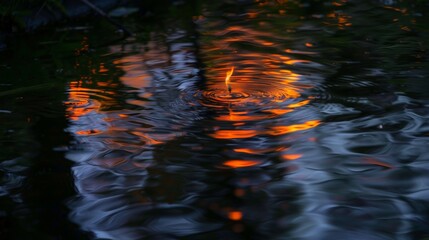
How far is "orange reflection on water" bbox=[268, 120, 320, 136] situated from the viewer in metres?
3.13

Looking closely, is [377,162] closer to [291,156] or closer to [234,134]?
[291,156]

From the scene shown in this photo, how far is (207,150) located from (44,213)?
86 cm

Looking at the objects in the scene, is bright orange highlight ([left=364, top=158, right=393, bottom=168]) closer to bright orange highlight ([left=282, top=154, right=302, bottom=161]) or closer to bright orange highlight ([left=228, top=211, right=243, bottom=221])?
bright orange highlight ([left=282, top=154, right=302, bottom=161])

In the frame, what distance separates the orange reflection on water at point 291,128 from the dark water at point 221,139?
0.02m

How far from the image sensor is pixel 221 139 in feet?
10.1

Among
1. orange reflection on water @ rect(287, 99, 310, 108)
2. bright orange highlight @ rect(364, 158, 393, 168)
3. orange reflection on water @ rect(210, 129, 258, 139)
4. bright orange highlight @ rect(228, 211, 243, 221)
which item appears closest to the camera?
bright orange highlight @ rect(228, 211, 243, 221)

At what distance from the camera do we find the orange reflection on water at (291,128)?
313 cm

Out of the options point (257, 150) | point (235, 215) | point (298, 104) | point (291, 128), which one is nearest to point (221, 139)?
point (257, 150)

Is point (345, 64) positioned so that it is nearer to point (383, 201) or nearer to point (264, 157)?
point (264, 157)

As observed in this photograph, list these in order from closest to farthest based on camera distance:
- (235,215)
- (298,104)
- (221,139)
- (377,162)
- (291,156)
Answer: (235,215) < (377,162) < (291,156) < (221,139) < (298,104)

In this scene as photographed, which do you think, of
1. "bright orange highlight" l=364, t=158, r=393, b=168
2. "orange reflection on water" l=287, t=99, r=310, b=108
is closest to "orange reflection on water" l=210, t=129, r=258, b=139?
"orange reflection on water" l=287, t=99, r=310, b=108

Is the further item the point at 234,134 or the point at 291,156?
the point at 234,134

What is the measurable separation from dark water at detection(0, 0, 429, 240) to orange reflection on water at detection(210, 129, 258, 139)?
0.01 meters

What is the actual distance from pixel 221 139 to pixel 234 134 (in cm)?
8
